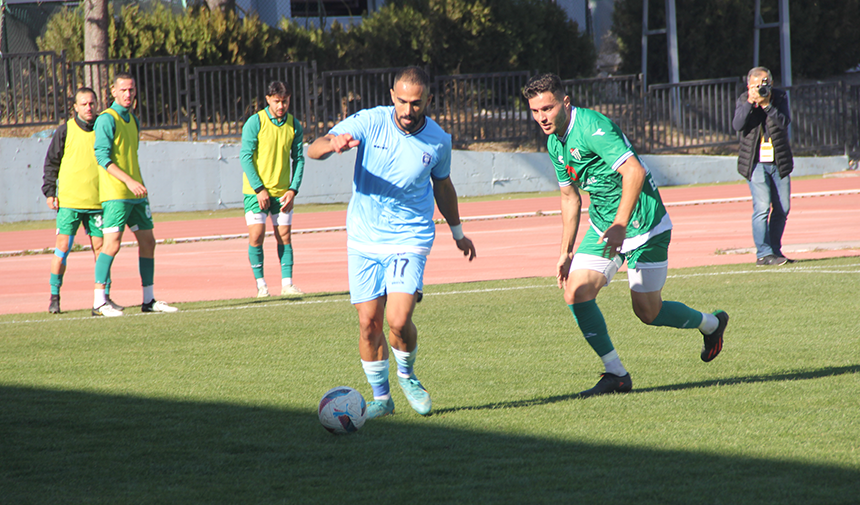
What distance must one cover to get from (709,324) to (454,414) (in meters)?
1.98

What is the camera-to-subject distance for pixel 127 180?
8.91 metres

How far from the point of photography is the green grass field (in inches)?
162

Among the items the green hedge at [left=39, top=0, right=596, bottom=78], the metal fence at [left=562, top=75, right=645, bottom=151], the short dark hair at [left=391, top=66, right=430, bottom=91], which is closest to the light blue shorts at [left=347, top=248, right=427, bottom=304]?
the short dark hair at [left=391, top=66, right=430, bottom=91]

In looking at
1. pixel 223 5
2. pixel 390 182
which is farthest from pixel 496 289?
pixel 223 5

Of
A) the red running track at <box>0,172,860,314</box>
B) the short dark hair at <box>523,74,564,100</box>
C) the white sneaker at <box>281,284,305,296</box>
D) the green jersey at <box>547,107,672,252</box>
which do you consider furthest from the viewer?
the red running track at <box>0,172,860,314</box>

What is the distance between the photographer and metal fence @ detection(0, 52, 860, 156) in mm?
13531

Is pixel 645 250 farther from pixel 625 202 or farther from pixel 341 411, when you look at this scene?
pixel 341 411

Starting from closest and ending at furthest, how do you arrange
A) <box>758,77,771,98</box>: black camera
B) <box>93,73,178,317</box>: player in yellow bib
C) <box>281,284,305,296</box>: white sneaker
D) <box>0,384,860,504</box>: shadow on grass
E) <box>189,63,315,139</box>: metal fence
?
<box>0,384,860,504</box>: shadow on grass < <box>93,73,178,317</box>: player in yellow bib < <box>758,77,771,98</box>: black camera < <box>281,284,305,296</box>: white sneaker < <box>189,63,315,139</box>: metal fence

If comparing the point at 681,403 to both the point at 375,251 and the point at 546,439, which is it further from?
the point at 375,251

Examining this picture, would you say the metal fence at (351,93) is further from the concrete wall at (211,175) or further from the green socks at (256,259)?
the green socks at (256,259)

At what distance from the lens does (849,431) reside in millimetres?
4707

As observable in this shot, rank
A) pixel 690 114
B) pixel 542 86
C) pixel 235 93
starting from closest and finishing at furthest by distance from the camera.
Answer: pixel 542 86, pixel 235 93, pixel 690 114

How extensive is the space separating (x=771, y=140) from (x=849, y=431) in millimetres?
6761

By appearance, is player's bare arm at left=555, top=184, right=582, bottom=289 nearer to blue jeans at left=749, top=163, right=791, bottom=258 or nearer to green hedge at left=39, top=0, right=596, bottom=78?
blue jeans at left=749, top=163, right=791, bottom=258
